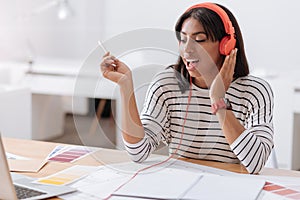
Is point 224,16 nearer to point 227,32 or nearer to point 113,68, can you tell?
point 227,32

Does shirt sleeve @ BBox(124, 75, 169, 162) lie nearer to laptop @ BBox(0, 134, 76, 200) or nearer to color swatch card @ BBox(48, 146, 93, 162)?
color swatch card @ BBox(48, 146, 93, 162)

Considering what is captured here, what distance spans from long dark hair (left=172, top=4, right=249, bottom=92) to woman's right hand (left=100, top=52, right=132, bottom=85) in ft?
0.55

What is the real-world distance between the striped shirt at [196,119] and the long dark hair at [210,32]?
23 millimetres

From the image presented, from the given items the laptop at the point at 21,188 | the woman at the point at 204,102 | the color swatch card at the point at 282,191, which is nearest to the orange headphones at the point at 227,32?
the woman at the point at 204,102

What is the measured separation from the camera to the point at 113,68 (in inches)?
60.2

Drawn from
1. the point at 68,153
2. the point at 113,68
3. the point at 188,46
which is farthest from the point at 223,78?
the point at 68,153

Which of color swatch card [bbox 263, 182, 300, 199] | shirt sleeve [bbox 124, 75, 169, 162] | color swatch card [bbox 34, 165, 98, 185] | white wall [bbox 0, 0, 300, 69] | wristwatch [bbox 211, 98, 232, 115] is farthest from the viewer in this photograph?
white wall [bbox 0, 0, 300, 69]

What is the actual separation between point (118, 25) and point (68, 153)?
286 cm

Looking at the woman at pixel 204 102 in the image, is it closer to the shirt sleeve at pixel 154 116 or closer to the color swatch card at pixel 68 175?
the shirt sleeve at pixel 154 116

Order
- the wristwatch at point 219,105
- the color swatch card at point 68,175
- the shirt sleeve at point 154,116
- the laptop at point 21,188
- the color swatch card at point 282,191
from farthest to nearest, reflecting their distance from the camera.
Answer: the shirt sleeve at point 154,116 → the wristwatch at point 219,105 → the color swatch card at point 68,175 → the color swatch card at point 282,191 → the laptop at point 21,188

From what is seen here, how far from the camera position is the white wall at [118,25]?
3805 millimetres

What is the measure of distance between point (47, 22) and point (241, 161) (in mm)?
3440

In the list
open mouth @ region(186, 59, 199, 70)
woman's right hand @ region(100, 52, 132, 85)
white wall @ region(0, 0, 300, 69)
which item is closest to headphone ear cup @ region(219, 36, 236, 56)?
open mouth @ region(186, 59, 199, 70)

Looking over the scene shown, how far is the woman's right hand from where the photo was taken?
1521 millimetres
